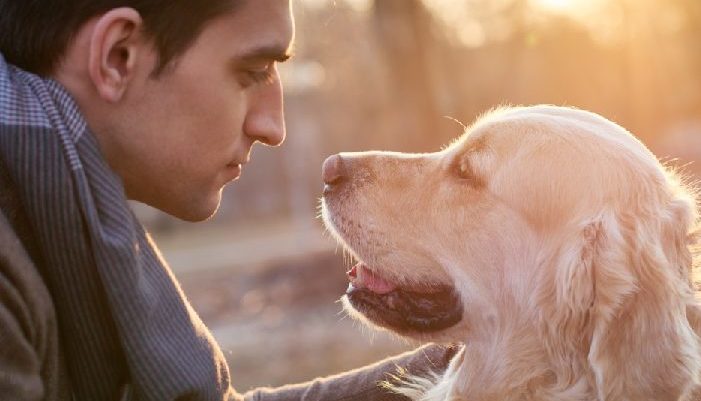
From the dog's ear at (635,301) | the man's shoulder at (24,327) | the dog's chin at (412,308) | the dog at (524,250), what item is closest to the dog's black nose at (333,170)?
the dog at (524,250)

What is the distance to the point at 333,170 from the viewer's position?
12.2 feet

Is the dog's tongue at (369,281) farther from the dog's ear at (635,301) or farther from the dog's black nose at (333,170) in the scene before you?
the dog's ear at (635,301)

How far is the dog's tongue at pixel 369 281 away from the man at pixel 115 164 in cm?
75

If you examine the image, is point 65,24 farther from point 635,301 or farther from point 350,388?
point 635,301

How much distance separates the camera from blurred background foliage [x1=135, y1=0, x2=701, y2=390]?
9602 mm

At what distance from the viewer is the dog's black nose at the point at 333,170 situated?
3.72 metres

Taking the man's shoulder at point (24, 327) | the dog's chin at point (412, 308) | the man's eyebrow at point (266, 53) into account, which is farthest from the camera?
the dog's chin at point (412, 308)

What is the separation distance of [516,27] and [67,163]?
17.4 metres

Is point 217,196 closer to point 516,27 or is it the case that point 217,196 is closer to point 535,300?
point 535,300

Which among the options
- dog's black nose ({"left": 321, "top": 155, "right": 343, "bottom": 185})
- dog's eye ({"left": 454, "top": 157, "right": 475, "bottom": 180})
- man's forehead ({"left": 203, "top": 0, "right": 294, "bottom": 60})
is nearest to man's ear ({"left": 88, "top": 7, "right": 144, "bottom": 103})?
man's forehead ({"left": 203, "top": 0, "right": 294, "bottom": 60})

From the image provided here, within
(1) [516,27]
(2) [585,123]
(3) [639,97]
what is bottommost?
(3) [639,97]

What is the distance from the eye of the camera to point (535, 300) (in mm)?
3352

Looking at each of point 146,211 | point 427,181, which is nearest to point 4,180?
point 427,181

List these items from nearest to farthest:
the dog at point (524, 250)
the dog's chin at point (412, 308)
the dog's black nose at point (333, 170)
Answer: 1. the dog at point (524, 250)
2. the dog's chin at point (412, 308)
3. the dog's black nose at point (333, 170)
